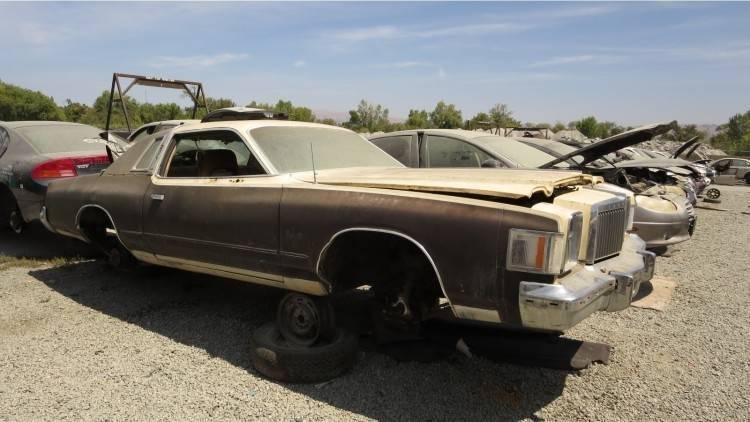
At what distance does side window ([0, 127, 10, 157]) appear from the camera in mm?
6343

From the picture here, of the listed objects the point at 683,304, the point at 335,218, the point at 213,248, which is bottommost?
the point at 683,304

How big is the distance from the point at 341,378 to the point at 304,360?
273mm

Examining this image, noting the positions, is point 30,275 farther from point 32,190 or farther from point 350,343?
point 350,343

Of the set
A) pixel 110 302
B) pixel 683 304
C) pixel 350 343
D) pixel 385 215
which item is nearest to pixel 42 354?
pixel 110 302

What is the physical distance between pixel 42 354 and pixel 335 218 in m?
2.32

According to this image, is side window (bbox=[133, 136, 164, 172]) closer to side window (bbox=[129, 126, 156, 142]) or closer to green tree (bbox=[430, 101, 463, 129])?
side window (bbox=[129, 126, 156, 142])

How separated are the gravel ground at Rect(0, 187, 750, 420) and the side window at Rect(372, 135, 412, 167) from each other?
2.71 metres

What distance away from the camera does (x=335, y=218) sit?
115 inches

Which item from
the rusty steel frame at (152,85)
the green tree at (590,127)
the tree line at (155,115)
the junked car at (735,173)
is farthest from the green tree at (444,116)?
the rusty steel frame at (152,85)

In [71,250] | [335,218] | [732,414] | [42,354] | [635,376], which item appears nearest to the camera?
[732,414]

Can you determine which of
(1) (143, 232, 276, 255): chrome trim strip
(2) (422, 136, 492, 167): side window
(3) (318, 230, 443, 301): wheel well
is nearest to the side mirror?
(2) (422, 136, 492, 167): side window

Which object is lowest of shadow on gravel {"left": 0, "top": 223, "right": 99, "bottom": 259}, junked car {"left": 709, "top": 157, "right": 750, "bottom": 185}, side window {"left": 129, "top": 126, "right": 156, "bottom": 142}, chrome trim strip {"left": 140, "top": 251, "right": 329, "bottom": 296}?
junked car {"left": 709, "top": 157, "right": 750, "bottom": 185}

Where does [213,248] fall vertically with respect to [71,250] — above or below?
above

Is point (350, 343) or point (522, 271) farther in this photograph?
point (350, 343)
